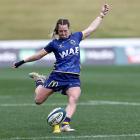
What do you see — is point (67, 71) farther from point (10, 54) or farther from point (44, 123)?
point (10, 54)

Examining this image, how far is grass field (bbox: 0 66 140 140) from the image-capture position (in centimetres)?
1134

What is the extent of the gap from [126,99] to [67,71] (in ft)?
24.2

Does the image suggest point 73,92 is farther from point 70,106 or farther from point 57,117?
point 57,117

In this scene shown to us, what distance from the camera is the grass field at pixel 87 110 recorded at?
11344 millimetres

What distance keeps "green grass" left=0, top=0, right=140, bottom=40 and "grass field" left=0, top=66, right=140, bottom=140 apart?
814 inches

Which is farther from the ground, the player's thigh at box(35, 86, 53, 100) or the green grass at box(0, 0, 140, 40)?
the player's thigh at box(35, 86, 53, 100)

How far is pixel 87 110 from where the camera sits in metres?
16.1

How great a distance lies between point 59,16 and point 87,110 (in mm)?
36891

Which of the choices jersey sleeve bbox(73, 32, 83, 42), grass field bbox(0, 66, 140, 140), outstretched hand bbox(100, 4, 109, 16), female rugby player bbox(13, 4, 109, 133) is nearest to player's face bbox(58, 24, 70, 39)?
female rugby player bbox(13, 4, 109, 133)

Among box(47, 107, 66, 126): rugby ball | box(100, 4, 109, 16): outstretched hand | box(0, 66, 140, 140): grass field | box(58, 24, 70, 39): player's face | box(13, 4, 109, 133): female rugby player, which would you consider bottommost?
box(0, 66, 140, 140): grass field

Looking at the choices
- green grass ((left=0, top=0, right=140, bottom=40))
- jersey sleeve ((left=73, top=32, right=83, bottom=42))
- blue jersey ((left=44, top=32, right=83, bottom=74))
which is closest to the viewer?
blue jersey ((left=44, top=32, right=83, bottom=74))

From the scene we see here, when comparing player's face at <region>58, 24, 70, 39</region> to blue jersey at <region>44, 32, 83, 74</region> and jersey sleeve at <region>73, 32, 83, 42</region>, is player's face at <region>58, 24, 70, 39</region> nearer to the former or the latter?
blue jersey at <region>44, 32, 83, 74</region>

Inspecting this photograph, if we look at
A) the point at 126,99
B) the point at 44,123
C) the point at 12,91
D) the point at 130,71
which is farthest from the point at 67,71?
the point at 130,71

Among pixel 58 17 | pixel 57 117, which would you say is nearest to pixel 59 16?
pixel 58 17
